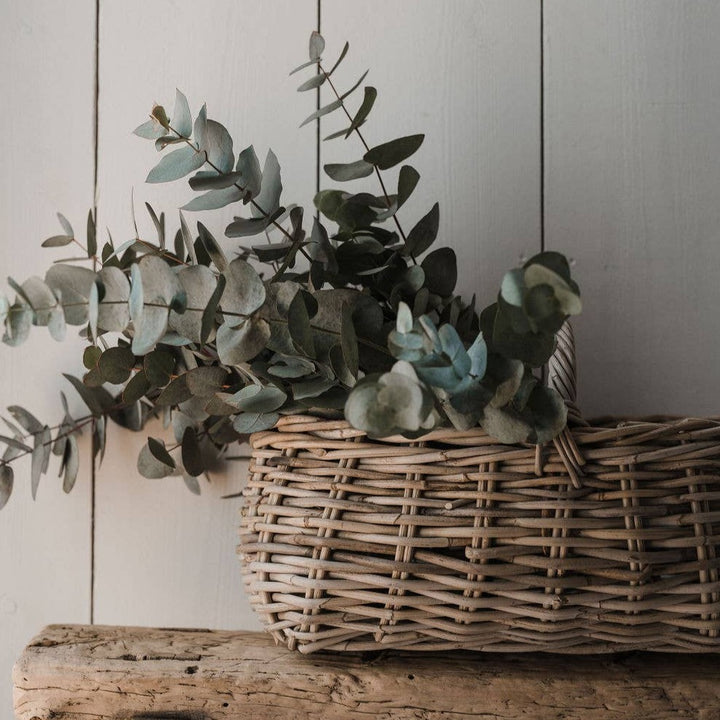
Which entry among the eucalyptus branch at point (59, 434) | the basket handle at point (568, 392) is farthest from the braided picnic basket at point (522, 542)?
the eucalyptus branch at point (59, 434)

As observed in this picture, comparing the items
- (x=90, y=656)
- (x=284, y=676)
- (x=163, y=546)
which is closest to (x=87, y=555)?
(x=163, y=546)

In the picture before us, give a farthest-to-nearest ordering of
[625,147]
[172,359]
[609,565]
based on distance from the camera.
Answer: [625,147] → [172,359] → [609,565]

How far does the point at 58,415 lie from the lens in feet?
2.52

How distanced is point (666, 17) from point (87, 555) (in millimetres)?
761

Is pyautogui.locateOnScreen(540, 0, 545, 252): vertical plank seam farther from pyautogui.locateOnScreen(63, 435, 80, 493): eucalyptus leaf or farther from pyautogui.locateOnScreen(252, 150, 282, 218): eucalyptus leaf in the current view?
pyautogui.locateOnScreen(63, 435, 80, 493): eucalyptus leaf

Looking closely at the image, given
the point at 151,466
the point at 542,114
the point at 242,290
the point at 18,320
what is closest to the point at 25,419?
the point at 151,466

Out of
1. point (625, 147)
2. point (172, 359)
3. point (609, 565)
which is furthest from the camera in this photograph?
point (625, 147)

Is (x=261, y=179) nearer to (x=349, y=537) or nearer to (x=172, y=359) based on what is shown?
(x=172, y=359)

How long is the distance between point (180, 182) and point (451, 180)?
0.87 ft

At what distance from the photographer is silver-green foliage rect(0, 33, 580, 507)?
41cm

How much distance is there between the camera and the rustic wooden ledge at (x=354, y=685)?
1.71 feet

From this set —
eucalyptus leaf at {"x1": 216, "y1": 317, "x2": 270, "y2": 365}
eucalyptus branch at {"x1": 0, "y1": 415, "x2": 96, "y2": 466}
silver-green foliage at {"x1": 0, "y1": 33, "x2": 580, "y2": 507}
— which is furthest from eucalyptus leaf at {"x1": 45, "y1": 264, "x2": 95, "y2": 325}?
eucalyptus branch at {"x1": 0, "y1": 415, "x2": 96, "y2": 466}

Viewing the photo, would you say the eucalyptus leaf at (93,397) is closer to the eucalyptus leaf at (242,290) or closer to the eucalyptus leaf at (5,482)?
the eucalyptus leaf at (5,482)

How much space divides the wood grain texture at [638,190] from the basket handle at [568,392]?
177 millimetres
